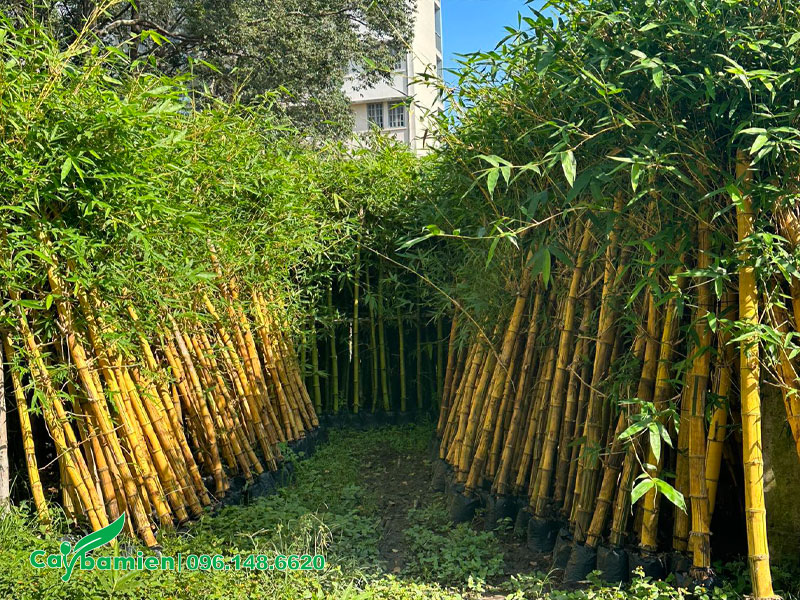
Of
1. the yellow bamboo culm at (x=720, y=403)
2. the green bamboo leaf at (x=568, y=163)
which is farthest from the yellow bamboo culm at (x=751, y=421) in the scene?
the green bamboo leaf at (x=568, y=163)

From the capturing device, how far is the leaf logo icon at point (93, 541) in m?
2.49

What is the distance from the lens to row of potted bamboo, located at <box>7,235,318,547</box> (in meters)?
2.62

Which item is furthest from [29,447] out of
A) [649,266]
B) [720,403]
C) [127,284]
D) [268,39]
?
[268,39]

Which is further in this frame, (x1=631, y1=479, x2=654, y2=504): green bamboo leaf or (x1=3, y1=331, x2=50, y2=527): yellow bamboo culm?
(x1=3, y1=331, x2=50, y2=527): yellow bamboo culm

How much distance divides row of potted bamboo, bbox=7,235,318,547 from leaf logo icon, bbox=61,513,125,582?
5 cm

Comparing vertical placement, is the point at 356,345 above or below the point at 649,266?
below

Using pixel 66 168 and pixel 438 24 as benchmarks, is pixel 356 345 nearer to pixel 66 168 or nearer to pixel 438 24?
pixel 66 168

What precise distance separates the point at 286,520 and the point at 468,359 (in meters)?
1.30

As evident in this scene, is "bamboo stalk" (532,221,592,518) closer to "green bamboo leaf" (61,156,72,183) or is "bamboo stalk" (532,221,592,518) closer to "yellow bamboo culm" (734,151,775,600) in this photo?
"yellow bamboo culm" (734,151,775,600)

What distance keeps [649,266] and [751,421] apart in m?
0.55

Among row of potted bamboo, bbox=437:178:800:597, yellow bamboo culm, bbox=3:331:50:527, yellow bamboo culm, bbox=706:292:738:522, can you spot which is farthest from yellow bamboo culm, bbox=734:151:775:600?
yellow bamboo culm, bbox=3:331:50:527

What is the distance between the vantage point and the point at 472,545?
3082 mm

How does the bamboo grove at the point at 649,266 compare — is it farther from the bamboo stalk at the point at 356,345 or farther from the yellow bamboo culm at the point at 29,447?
the bamboo stalk at the point at 356,345

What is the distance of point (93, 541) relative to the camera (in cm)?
258
